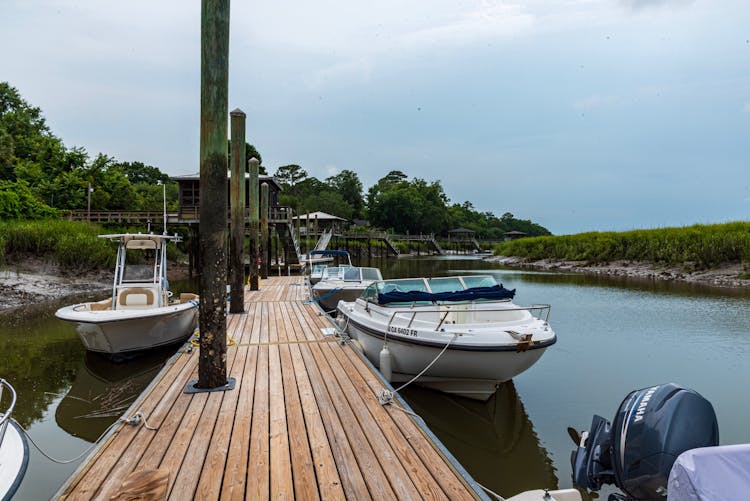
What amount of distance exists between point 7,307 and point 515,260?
43989 mm

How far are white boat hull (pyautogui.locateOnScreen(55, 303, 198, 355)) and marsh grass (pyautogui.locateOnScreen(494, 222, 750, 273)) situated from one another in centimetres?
2904

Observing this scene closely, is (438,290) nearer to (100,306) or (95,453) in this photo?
(95,453)

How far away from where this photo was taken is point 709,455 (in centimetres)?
215

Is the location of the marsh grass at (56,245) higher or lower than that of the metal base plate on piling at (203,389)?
higher

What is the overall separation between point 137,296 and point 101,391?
2.12 meters

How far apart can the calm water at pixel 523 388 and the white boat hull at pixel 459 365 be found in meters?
0.31

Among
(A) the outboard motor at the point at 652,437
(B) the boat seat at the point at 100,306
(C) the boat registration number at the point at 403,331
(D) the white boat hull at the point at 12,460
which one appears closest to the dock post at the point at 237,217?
(B) the boat seat at the point at 100,306

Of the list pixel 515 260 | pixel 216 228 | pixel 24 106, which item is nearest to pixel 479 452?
pixel 216 228

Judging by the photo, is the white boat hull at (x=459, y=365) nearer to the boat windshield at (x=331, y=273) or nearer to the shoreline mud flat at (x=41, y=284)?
the boat windshield at (x=331, y=273)

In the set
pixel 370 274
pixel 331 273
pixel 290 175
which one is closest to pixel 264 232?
pixel 331 273

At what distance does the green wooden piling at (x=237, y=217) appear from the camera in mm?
10391

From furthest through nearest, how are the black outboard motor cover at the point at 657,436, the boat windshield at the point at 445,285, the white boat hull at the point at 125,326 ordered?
1. the white boat hull at the point at 125,326
2. the boat windshield at the point at 445,285
3. the black outboard motor cover at the point at 657,436

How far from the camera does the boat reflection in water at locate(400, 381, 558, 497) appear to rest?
4721 mm

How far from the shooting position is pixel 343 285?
13023 mm
